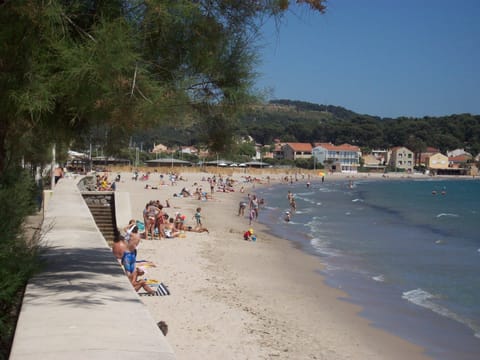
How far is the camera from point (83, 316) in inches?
184

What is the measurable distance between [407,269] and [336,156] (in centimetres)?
11086

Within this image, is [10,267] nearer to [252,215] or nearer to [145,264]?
[145,264]

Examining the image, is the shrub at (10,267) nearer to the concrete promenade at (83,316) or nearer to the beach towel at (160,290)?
the concrete promenade at (83,316)

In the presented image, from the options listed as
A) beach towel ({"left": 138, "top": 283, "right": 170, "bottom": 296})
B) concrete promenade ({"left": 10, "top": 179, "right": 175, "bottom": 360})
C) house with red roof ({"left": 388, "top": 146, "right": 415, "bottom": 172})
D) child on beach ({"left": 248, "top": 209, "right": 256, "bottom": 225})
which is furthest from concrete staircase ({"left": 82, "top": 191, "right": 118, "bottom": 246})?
house with red roof ({"left": 388, "top": 146, "right": 415, "bottom": 172})

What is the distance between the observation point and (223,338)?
816cm

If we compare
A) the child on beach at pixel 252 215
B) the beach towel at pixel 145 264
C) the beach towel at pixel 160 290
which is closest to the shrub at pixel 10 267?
the beach towel at pixel 160 290

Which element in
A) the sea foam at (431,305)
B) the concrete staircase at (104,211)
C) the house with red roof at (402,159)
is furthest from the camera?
the house with red roof at (402,159)

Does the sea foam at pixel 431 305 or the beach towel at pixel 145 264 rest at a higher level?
the beach towel at pixel 145 264

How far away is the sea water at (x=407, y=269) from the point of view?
10.5 m

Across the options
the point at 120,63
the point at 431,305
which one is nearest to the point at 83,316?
the point at 120,63

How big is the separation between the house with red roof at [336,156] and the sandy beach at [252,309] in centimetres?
10851

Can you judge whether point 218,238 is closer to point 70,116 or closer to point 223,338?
point 223,338

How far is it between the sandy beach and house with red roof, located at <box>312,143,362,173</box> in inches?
4272

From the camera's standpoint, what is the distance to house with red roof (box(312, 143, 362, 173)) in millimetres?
124700
